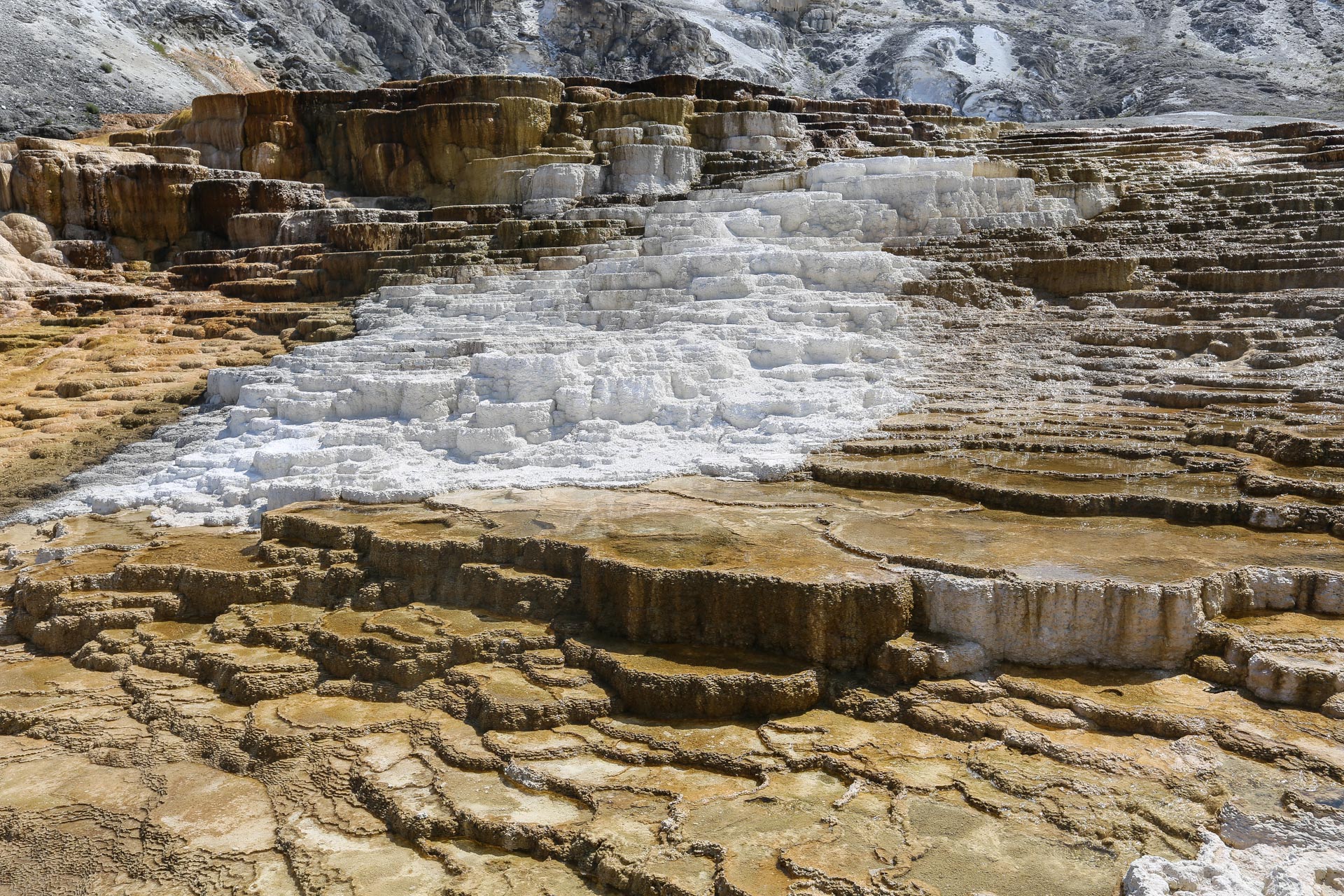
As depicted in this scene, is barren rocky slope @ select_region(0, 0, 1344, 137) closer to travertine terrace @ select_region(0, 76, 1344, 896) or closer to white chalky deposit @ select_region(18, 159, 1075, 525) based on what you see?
travertine terrace @ select_region(0, 76, 1344, 896)

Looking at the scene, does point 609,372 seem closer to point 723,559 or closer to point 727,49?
point 723,559

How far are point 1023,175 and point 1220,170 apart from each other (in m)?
3.23

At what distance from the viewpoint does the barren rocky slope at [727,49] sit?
22578 mm

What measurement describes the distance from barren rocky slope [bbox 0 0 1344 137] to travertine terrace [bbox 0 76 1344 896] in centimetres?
1414

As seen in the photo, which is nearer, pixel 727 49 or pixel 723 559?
pixel 723 559

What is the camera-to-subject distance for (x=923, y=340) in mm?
8406

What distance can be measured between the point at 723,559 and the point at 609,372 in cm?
315

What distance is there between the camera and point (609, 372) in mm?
7352

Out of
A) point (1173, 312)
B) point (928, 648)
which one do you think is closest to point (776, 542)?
point (928, 648)

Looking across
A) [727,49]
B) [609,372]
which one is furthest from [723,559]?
[727,49]

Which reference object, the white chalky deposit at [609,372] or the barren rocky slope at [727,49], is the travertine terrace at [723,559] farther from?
the barren rocky slope at [727,49]

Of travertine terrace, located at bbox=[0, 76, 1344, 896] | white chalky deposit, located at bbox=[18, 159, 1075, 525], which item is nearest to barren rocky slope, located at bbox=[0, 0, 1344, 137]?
travertine terrace, located at bbox=[0, 76, 1344, 896]

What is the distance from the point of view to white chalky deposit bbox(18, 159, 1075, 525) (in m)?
6.62

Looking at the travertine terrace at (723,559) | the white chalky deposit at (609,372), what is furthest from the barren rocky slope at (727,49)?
the white chalky deposit at (609,372)
